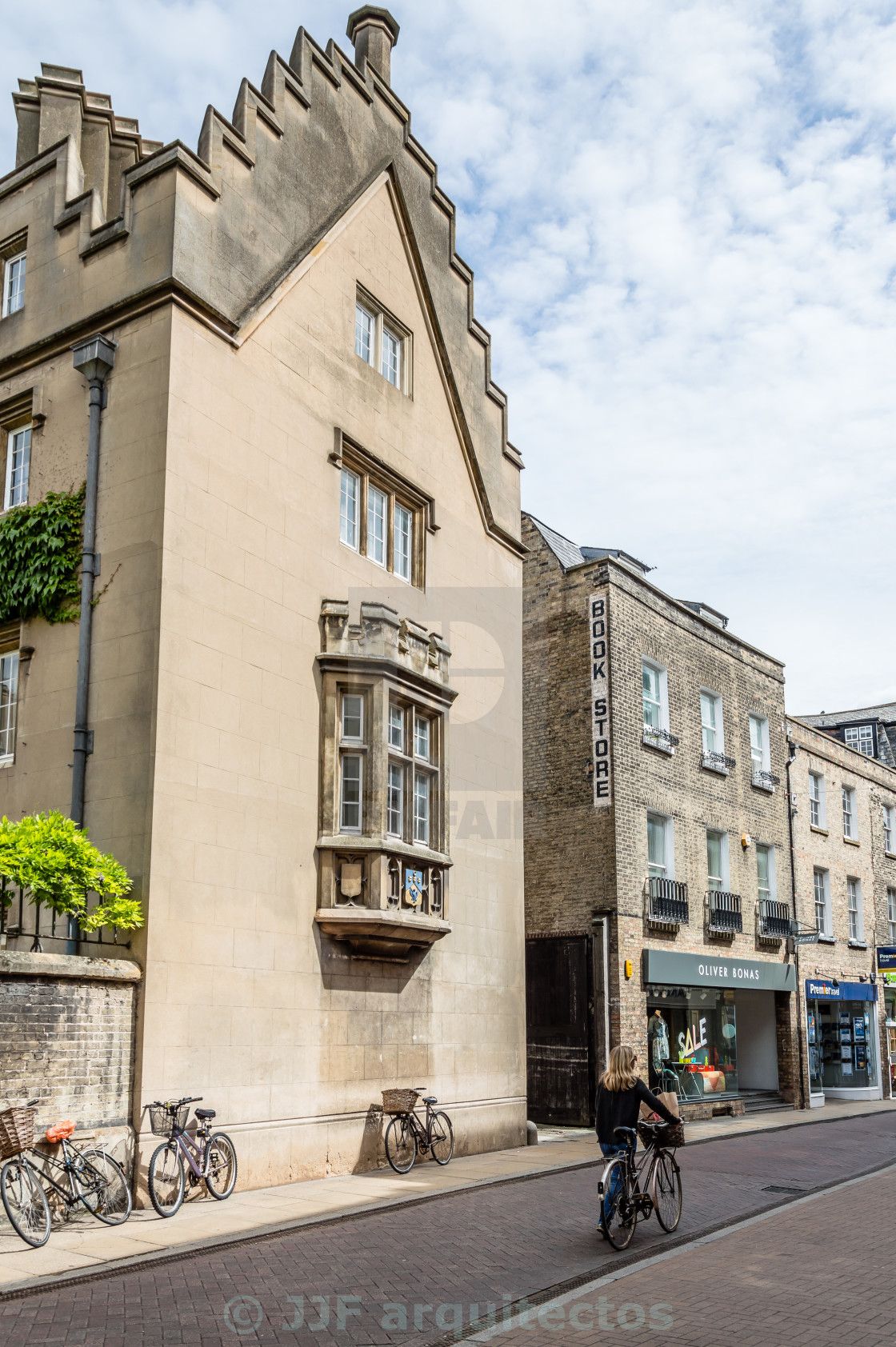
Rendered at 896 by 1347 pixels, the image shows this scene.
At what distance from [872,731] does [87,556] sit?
3562 cm

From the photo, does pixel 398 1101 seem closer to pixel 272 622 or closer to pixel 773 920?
pixel 272 622

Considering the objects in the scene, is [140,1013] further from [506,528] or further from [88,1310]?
[506,528]

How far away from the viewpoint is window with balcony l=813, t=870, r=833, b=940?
31219 mm

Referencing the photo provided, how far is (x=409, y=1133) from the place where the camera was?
15.6 metres

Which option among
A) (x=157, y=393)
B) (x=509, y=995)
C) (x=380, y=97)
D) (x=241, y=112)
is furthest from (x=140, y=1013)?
(x=380, y=97)

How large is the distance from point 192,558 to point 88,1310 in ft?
26.6

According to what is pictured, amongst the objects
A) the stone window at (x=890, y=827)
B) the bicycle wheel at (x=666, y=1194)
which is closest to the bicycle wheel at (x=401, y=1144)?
the bicycle wheel at (x=666, y=1194)

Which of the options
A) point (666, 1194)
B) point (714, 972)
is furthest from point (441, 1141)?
point (714, 972)

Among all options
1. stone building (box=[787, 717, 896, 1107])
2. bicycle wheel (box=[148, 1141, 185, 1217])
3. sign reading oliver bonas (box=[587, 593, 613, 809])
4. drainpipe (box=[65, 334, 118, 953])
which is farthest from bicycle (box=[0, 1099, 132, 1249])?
stone building (box=[787, 717, 896, 1107])

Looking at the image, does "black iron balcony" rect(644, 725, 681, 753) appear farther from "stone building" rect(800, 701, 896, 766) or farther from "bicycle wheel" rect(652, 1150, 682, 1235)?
"stone building" rect(800, 701, 896, 766)

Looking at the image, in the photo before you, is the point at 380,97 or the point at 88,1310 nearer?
the point at 88,1310

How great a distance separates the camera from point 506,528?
2147cm

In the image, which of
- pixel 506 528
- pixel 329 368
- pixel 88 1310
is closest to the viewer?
pixel 88 1310

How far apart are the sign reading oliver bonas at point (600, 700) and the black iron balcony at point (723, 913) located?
4.36 meters
